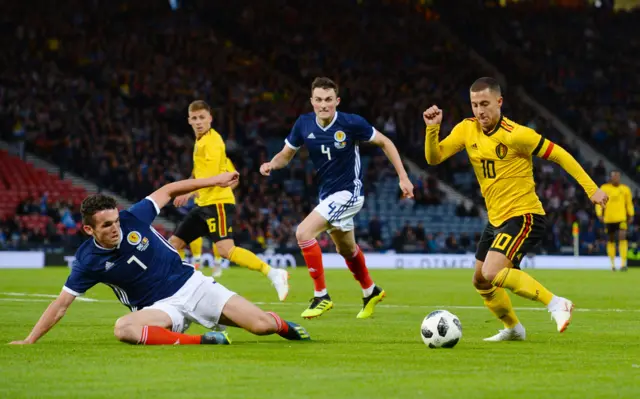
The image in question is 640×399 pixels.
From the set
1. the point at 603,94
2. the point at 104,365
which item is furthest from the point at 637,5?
the point at 104,365

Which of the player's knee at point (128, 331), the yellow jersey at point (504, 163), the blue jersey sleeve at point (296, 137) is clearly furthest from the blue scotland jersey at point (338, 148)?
the player's knee at point (128, 331)

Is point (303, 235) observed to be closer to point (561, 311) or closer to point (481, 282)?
point (481, 282)

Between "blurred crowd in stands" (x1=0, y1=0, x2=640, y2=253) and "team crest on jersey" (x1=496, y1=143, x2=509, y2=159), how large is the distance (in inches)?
841

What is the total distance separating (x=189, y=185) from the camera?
8.69 metres

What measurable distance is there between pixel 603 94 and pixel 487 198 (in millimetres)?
32246

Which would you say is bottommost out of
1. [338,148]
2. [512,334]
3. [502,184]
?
[512,334]

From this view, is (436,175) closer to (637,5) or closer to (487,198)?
(637,5)

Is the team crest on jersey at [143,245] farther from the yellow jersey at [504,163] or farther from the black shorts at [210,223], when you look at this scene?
the black shorts at [210,223]

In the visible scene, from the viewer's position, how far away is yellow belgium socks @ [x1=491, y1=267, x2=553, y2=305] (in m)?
8.97

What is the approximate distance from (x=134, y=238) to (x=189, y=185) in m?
0.62

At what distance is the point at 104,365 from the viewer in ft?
23.5

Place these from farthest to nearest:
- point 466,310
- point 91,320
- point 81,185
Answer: point 81,185, point 466,310, point 91,320

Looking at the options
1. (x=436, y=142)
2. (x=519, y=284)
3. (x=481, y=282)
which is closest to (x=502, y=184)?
(x=436, y=142)

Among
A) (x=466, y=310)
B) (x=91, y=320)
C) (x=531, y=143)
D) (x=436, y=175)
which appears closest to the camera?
(x=531, y=143)
